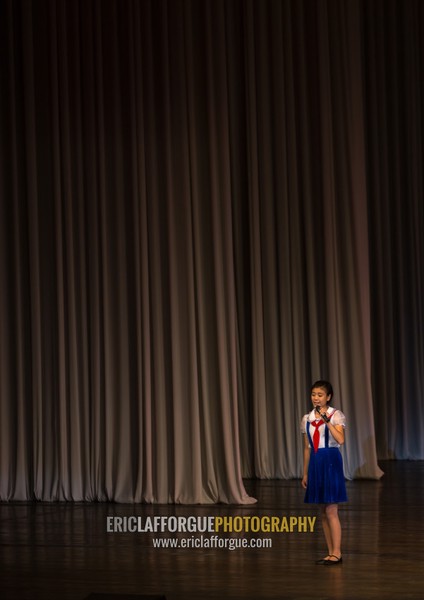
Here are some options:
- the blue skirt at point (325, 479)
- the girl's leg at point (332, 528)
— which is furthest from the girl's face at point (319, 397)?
the girl's leg at point (332, 528)

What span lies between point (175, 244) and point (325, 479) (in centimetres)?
351

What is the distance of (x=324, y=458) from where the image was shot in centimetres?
584

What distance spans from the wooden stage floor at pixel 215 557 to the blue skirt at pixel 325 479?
1.39 feet

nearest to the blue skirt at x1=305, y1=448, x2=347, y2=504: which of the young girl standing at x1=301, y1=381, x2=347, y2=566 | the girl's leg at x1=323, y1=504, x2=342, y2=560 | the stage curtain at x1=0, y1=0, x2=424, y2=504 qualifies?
the young girl standing at x1=301, y1=381, x2=347, y2=566

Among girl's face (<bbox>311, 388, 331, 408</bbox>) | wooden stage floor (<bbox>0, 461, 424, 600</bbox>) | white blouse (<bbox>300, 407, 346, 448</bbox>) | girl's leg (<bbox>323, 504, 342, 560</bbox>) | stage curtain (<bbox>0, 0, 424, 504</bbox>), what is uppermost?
stage curtain (<bbox>0, 0, 424, 504</bbox>)

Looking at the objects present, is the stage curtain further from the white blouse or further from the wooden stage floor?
the white blouse

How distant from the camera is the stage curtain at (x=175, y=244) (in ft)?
28.8

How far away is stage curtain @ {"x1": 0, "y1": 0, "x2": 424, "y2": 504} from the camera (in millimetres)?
8789

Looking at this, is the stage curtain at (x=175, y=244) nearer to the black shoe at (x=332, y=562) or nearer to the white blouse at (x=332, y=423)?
the black shoe at (x=332, y=562)

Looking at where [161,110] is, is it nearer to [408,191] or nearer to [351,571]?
[408,191]

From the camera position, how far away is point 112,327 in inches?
358

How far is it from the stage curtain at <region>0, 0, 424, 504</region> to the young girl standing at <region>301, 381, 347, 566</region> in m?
2.72

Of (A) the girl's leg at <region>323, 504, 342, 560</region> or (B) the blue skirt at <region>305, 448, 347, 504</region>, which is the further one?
(A) the girl's leg at <region>323, 504, 342, 560</region>

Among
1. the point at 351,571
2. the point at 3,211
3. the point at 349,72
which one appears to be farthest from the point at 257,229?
the point at 351,571
